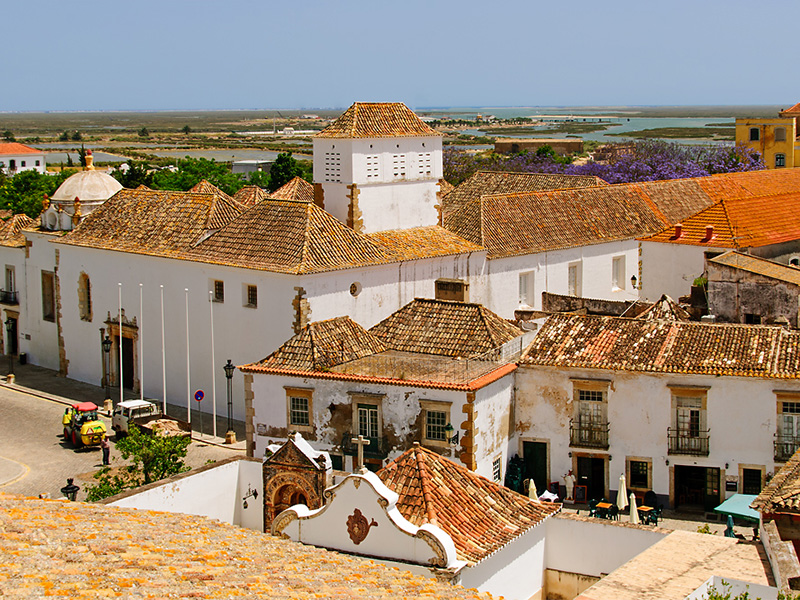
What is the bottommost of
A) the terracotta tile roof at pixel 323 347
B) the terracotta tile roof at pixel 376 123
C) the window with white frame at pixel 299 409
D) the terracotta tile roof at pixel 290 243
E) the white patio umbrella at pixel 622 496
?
the white patio umbrella at pixel 622 496

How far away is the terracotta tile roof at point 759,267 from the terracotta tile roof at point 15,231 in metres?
26.5

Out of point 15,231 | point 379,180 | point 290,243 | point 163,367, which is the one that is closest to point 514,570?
point 290,243

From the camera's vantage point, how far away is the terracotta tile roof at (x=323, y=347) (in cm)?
3256

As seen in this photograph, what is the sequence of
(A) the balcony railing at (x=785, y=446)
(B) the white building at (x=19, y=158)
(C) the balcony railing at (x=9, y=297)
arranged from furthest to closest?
(B) the white building at (x=19, y=158) → (C) the balcony railing at (x=9, y=297) → (A) the balcony railing at (x=785, y=446)

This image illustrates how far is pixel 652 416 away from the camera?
3083 cm

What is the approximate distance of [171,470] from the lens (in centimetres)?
2958

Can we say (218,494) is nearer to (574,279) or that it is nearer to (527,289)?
(527,289)

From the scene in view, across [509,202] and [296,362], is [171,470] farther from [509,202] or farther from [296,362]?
[509,202]

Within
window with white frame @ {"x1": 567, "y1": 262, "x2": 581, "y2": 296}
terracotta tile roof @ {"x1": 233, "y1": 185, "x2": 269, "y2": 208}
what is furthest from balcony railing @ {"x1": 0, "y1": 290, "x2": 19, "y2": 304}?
window with white frame @ {"x1": 567, "y1": 262, "x2": 581, "y2": 296}

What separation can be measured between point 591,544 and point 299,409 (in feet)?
37.0

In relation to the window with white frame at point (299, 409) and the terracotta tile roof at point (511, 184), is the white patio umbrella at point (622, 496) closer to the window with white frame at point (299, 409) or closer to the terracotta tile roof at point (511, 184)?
the window with white frame at point (299, 409)

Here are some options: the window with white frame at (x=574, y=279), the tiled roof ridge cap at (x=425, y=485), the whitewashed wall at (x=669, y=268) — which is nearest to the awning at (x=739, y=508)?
the tiled roof ridge cap at (x=425, y=485)

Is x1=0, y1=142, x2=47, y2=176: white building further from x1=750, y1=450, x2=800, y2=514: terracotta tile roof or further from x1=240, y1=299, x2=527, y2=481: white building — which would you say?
x1=750, y1=450, x2=800, y2=514: terracotta tile roof

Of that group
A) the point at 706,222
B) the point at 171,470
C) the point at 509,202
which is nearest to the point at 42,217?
the point at 509,202
